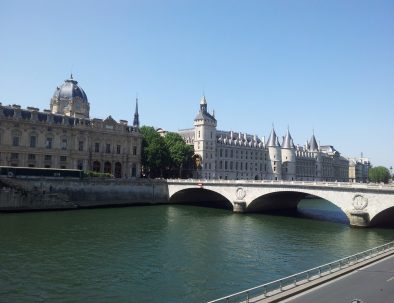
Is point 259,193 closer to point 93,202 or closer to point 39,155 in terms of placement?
point 93,202

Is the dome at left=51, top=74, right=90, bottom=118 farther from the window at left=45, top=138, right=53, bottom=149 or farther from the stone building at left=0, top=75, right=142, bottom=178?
the window at left=45, top=138, right=53, bottom=149

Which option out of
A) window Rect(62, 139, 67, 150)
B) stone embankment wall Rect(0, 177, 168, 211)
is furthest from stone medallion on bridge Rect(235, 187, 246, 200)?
window Rect(62, 139, 67, 150)

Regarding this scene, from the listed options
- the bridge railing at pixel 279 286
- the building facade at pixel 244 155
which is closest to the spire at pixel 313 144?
the building facade at pixel 244 155

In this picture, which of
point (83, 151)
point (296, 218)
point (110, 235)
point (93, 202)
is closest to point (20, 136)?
point (83, 151)

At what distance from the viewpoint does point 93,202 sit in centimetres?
7075

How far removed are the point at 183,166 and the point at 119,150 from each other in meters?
26.7

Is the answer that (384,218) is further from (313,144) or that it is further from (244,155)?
(313,144)

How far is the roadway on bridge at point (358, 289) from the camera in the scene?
55.6 ft

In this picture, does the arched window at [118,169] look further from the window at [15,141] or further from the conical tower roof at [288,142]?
the conical tower roof at [288,142]

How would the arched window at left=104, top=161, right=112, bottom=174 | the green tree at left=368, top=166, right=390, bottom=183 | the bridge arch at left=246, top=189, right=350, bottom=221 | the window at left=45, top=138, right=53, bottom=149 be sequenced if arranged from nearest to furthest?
the bridge arch at left=246, top=189, right=350, bottom=221
the window at left=45, top=138, right=53, bottom=149
the arched window at left=104, top=161, right=112, bottom=174
the green tree at left=368, top=166, right=390, bottom=183

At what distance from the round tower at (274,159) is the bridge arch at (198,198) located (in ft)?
192

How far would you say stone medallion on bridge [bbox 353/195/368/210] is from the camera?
48.0 metres

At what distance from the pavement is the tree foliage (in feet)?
257

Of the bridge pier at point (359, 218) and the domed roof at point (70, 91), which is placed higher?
the domed roof at point (70, 91)
